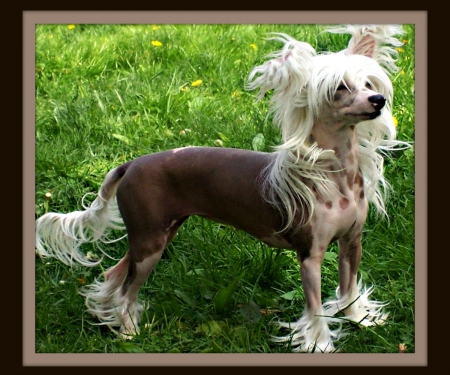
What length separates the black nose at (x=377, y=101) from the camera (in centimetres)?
292

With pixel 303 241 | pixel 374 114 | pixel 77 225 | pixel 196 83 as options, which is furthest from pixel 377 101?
pixel 196 83

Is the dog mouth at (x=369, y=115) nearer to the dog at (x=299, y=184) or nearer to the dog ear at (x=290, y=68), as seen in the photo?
the dog at (x=299, y=184)

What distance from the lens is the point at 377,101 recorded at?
9.59 feet

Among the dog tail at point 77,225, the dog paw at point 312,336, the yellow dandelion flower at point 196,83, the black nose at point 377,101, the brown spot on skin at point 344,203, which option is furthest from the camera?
the yellow dandelion flower at point 196,83

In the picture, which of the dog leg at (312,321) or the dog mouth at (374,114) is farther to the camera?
the dog leg at (312,321)

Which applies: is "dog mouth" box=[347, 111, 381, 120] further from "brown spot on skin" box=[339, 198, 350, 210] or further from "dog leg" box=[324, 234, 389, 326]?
"dog leg" box=[324, 234, 389, 326]

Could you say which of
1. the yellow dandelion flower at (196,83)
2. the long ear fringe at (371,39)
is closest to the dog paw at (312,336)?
the long ear fringe at (371,39)

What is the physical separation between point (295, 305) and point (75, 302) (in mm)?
1050

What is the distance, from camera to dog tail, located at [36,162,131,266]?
3644mm

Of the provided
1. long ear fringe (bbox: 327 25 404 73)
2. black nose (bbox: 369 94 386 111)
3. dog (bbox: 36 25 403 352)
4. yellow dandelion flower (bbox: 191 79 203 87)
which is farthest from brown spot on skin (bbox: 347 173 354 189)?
yellow dandelion flower (bbox: 191 79 203 87)

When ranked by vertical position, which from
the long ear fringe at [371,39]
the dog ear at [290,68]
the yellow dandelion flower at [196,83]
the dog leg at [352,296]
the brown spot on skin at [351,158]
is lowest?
the dog leg at [352,296]

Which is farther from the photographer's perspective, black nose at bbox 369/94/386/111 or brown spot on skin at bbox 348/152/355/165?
brown spot on skin at bbox 348/152/355/165

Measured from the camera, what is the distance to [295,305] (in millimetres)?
3787

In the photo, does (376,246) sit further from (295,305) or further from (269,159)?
(269,159)
